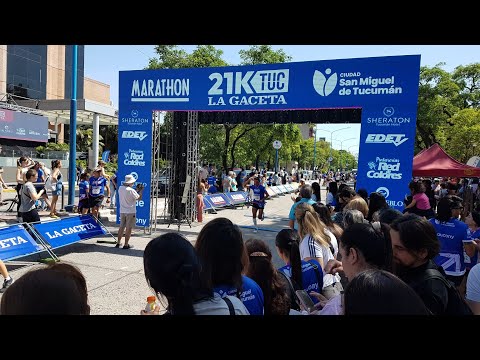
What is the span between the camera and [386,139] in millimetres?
8703

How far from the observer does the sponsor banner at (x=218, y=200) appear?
16514 mm

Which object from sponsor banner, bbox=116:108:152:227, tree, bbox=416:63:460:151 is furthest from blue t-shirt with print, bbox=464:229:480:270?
tree, bbox=416:63:460:151

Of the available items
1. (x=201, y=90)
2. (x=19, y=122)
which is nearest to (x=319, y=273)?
(x=201, y=90)

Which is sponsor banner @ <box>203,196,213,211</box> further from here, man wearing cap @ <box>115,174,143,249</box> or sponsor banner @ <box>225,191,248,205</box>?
man wearing cap @ <box>115,174,143,249</box>

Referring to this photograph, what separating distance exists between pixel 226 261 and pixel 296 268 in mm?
1170

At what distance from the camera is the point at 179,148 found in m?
13.5

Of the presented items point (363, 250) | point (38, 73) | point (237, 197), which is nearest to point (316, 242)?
point (363, 250)

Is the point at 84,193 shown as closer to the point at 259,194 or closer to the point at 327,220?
the point at 259,194

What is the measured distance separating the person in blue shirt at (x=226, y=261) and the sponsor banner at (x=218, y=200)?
554 inches

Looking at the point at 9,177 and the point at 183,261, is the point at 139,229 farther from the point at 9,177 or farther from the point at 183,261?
the point at 9,177

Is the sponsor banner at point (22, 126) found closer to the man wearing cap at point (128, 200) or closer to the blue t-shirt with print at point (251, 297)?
the man wearing cap at point (128, 200)

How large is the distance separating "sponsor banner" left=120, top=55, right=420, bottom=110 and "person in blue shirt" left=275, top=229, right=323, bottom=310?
6578 millimetres

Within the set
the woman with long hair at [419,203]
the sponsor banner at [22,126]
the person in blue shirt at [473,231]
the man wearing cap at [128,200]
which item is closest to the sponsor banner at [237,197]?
the man wearing cap at [128,200]

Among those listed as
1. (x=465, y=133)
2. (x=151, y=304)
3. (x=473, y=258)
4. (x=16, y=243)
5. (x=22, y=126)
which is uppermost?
(x=465, y=133)
